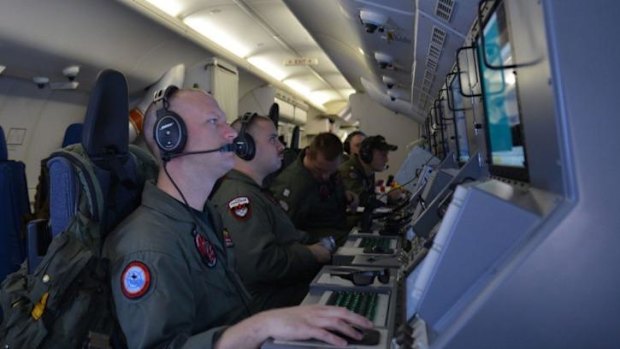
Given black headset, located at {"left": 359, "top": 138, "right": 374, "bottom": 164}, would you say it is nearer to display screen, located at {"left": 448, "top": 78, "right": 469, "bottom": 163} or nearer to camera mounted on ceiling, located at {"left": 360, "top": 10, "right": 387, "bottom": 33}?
camera mounted on ceiling, located at {"left": 360, "top": 10, "right": 387, "bottom": 33}

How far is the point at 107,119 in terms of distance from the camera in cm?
175

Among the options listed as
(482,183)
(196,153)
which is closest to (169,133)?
(196,153)

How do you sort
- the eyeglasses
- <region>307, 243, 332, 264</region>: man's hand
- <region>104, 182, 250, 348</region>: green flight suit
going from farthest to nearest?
<region>307, 243, 332, 264</region>: man's hand < the eyeglasses < <region>104, 182, 250, 348</region>: green flight suit

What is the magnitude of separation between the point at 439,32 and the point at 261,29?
4.34 meters

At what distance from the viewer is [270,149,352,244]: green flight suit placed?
4047 millimetres

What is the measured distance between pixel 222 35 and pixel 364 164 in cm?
308

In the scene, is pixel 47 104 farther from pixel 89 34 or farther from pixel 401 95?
pixel 401 95

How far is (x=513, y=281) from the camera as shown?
0.95 m

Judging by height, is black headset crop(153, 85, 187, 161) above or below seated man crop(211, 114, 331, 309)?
above

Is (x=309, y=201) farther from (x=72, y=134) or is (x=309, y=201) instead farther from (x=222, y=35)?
(x=222, y=35)

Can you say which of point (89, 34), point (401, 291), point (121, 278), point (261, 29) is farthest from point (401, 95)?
point (121, 278)

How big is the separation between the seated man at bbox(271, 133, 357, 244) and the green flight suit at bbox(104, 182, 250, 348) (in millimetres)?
2212

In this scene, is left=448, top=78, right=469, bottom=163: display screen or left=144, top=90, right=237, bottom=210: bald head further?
left=448, top=78, right=469, bottom=163: display screen

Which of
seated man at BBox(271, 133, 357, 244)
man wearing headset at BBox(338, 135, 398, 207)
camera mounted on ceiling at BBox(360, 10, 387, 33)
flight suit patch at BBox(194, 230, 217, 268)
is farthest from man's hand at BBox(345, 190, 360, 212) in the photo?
flight suit patch at BBox(194, 230, 217, 268)
